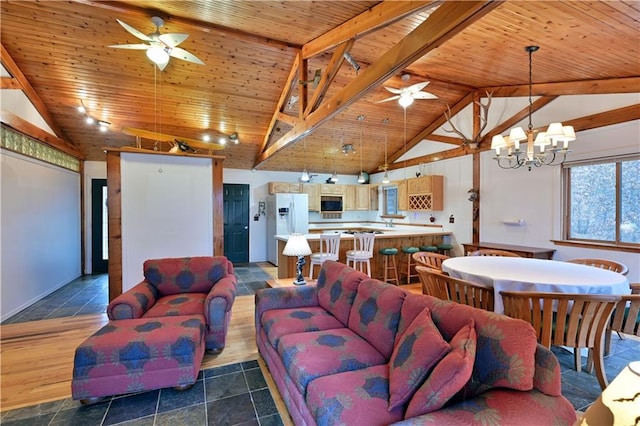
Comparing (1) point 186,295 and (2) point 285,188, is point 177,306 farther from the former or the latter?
(2) point 285,188

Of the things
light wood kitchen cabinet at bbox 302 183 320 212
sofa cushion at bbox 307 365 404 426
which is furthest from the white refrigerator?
sofa cushion at bbox 307 365 404 426

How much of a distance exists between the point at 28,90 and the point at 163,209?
280 centimetres

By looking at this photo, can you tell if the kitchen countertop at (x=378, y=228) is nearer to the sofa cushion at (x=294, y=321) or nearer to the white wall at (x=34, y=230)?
the sofa cushion at (x=294, y=321)

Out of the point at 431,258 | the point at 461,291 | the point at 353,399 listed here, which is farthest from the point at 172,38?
the point at 431,258

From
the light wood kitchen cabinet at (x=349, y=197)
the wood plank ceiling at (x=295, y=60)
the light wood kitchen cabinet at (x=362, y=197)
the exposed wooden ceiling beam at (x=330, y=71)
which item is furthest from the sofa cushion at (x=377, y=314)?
the light wood kitchen cabinet at (x=362, y=197)

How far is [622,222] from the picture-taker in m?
3.89

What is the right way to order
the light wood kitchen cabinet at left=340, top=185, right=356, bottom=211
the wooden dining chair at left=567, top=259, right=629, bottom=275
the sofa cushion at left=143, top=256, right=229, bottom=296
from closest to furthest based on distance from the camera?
1. the wooden dining chair at left=567, top=259, right=629, bottom=275
2. the sofa cushion at left=143, top=256, right=229, bottom=296
3. the light wood kitchen cabinet at left=340, top=185, right=356, bottom=211

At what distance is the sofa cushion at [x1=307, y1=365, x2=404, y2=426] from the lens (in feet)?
4.25

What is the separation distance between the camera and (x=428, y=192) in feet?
21.5

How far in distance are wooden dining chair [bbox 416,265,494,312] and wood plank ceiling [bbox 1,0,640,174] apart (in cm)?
192

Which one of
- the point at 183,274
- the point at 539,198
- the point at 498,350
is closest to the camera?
the point at 498,350

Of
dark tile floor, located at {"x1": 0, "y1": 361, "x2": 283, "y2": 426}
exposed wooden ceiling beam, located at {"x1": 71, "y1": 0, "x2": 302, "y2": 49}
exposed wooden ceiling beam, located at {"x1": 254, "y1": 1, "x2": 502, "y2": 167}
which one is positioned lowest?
dark tile floor, located at {"x1": 0, "y1": 361, "x2": 283, "y2": 426}

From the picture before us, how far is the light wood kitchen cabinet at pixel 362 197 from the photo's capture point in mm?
8633

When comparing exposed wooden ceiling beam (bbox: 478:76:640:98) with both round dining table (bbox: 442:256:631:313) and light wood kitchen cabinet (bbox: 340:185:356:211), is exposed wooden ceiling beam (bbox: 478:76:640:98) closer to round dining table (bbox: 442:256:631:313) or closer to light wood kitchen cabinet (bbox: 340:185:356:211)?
round dining table (bbox: 442:256:631:313)
